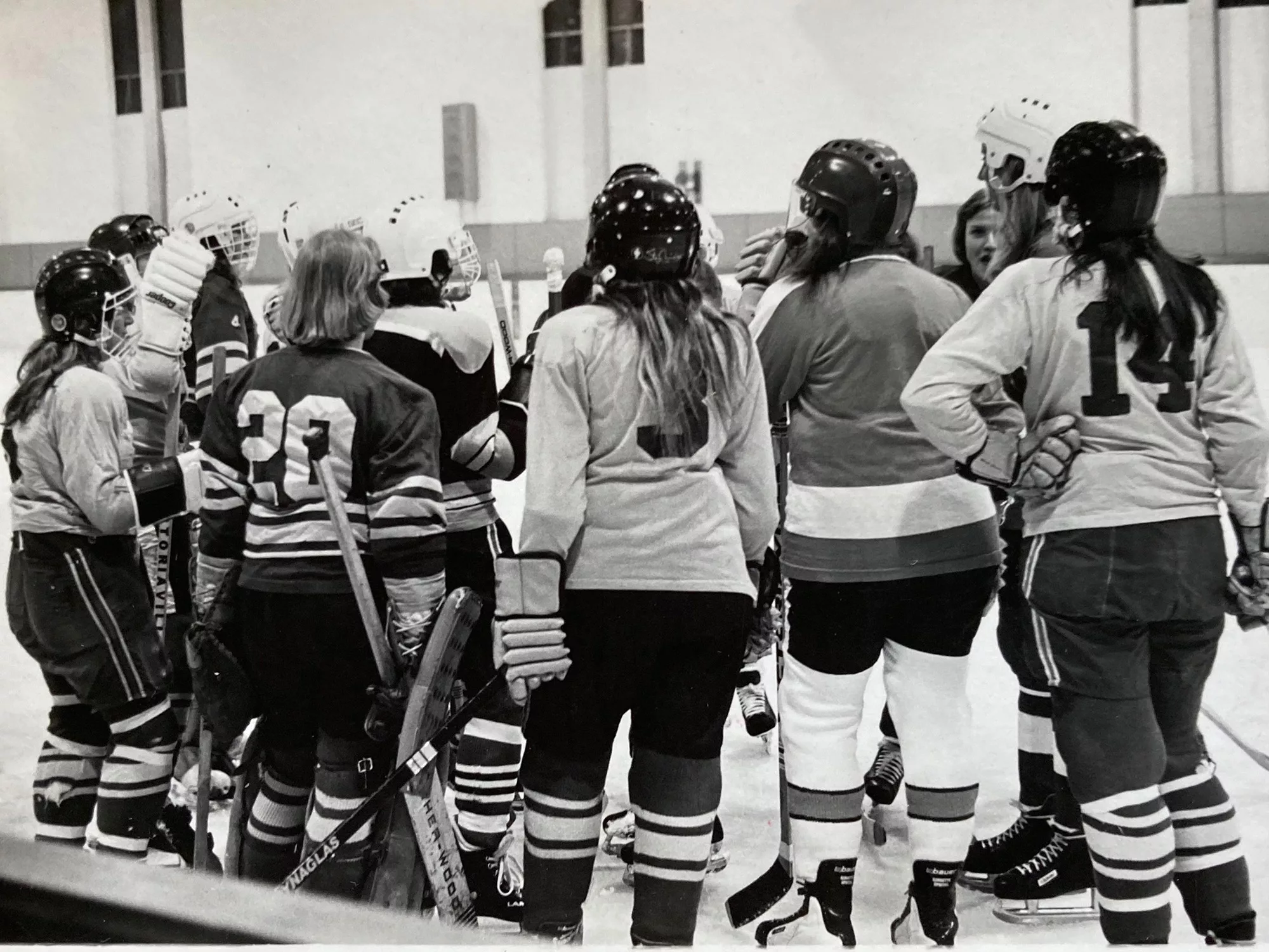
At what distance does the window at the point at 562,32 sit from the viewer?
Result: 274cm

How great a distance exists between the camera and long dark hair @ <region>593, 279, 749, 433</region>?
5.52 feet

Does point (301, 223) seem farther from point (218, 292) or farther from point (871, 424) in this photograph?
point (871, 424)

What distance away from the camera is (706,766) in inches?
69.5

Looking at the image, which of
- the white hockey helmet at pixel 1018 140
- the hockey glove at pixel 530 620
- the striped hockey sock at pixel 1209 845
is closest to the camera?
the hockey glove at pixel 530 620

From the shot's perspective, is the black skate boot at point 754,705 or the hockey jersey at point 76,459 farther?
the black skate boot at point 754,705

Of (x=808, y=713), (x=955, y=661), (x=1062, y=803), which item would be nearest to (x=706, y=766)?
(x=808, y=713)

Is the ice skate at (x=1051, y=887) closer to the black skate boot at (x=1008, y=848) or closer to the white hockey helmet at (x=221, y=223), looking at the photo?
the black skate boot at (x=1008, y=848)

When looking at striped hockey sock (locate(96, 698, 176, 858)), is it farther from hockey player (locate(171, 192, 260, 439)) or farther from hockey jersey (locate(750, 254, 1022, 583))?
hockey jersey (locate(750, 254, 1022, 583))

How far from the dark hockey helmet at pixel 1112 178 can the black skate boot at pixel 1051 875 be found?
114 cm

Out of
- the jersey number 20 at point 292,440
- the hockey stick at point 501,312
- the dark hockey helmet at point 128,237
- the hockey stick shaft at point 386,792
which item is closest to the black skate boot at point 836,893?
the hockey stick shaft at point 386,792

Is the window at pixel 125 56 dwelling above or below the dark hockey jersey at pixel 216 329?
above

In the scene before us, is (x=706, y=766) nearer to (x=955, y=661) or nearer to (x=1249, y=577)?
(x=955, y=661)

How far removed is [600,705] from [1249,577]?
0.90m

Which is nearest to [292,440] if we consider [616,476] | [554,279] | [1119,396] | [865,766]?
[616,476]
